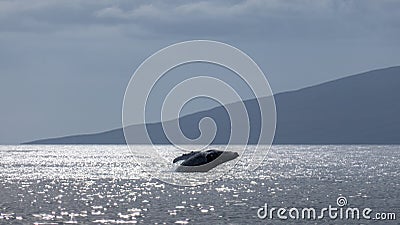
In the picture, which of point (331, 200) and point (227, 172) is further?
point (227, 172)

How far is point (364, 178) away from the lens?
6570 inches

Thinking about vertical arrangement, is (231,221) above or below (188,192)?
below

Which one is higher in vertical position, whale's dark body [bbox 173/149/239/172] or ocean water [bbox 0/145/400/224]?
whale's dark body [bbox 173/149/239/172]

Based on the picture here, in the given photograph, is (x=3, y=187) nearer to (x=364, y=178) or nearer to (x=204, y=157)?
(x=204, y=157)

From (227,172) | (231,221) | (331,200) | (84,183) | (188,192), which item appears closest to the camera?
(231,221)

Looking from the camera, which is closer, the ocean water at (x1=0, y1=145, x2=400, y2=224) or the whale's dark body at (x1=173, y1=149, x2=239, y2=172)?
the ocean water at (x1=0, y1=145, x2=400, y2=224)

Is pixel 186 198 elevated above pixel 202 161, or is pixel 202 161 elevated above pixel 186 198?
pixel 202 161

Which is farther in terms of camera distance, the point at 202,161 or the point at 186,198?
the point at 202,161

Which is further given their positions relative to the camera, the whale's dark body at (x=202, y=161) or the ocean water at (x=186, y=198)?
the whale's dark body at (x=202, y=161)

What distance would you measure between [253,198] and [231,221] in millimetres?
28721

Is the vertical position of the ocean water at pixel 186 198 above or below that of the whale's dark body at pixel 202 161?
below

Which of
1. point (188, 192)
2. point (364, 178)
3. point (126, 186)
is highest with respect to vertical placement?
point (364, 178)

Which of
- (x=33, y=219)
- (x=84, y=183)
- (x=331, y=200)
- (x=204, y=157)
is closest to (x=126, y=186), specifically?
(x=84, y=183)

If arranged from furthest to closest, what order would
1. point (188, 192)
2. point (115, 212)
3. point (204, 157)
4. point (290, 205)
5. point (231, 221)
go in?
point (204, 157), point (188, 192), point (290, 205), point (115, 212), point (231, 221)
